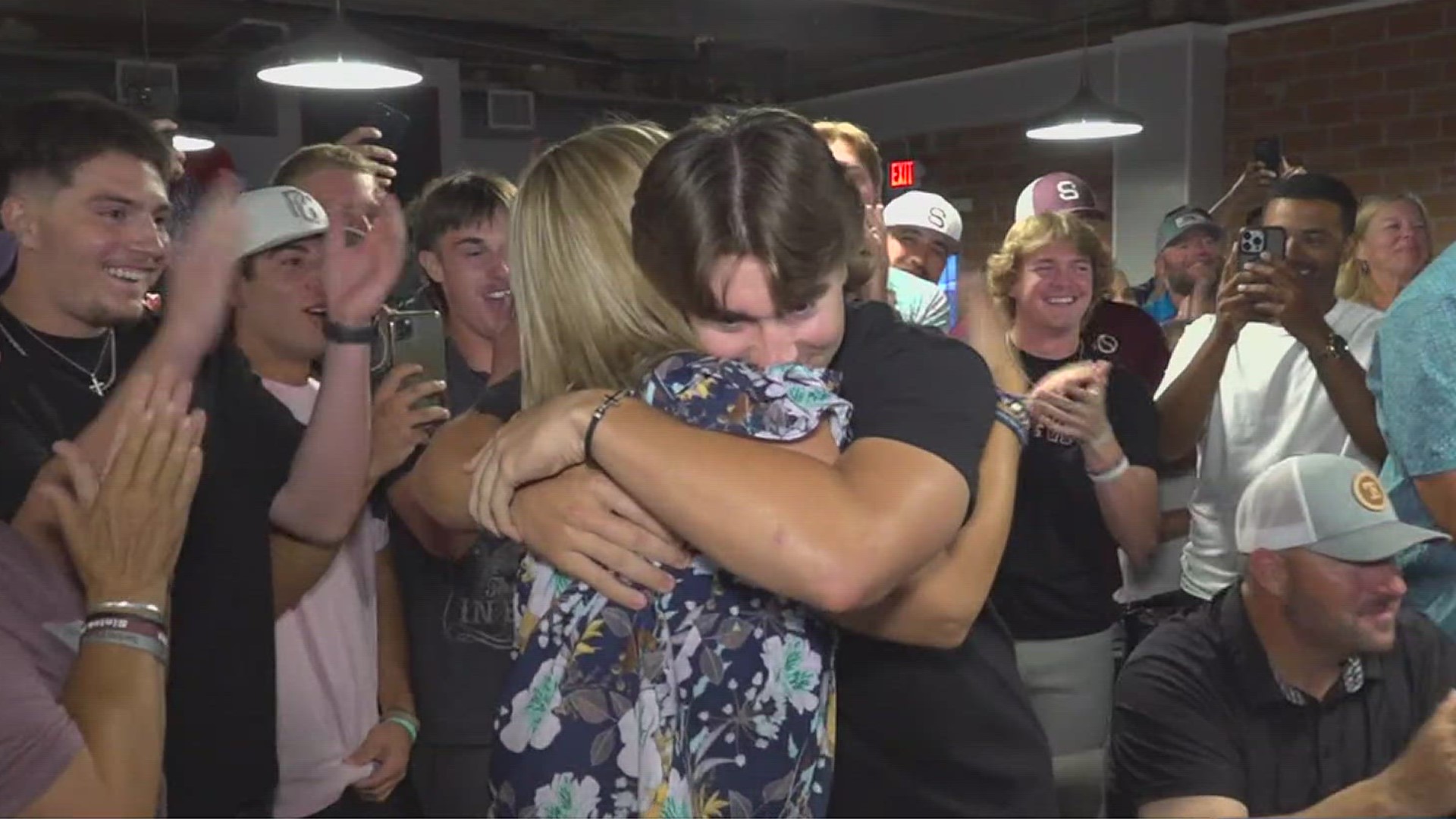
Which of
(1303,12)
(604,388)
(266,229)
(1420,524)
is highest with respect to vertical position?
(1303,12)

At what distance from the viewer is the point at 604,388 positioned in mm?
1025

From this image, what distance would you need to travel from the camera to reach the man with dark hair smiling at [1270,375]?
7.91ft

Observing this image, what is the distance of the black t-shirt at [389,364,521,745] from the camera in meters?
1.89

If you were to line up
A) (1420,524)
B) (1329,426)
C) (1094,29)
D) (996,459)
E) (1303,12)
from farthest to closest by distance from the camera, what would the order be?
(1094,29), (1303,12), (1329,426), (1420,524), (996,459)

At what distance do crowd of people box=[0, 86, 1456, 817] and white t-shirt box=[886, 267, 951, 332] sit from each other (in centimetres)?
2

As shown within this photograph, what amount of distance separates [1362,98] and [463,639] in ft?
15.5

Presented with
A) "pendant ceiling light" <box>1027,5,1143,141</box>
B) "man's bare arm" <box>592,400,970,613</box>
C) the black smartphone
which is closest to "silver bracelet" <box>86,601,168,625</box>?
"man's bare arm" <box>592,400,970,613</box>

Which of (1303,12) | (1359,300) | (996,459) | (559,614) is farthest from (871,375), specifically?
(1303,12)

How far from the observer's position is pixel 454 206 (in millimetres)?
2244

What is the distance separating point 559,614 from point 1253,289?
1.83 m

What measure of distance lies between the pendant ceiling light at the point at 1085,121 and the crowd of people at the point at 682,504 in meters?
2.30

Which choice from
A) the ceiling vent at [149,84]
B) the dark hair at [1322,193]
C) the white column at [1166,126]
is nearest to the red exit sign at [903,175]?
the white column at [1166,126]

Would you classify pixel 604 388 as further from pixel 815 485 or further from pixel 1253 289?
pixel 1253 289

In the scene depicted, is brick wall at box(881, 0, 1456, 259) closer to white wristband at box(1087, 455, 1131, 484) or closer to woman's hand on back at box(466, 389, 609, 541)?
white wristband at box(1087, 455, 1131, 484)
